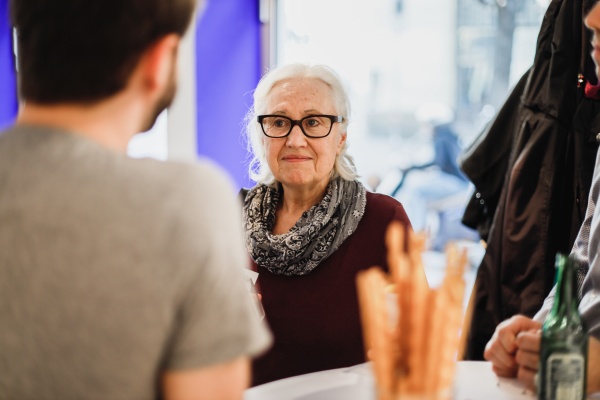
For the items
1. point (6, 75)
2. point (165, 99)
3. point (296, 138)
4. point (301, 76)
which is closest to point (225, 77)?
point (6, 75)

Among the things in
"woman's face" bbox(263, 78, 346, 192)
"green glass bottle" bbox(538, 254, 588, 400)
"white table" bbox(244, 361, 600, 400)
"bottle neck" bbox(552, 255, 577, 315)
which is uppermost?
"woman's face" bbox(263, 78, 346, 192)

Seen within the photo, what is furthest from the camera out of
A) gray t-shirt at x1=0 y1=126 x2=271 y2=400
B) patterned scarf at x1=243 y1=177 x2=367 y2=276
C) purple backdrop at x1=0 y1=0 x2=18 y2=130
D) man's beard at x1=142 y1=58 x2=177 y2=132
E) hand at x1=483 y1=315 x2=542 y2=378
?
purple backdrop at x1=0 y1=0 x2=18 y2=130

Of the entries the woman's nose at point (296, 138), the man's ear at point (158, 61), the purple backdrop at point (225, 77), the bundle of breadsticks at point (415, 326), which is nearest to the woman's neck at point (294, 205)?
the woman's nose at point (296, 138)

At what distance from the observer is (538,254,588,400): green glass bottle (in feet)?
3.84

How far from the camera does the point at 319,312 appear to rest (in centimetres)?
212

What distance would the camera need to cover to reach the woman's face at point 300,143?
7.56 feet

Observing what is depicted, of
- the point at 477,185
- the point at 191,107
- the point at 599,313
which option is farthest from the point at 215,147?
the point at 599,313

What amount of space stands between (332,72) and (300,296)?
0.82 m

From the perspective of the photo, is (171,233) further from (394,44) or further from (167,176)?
(394,44)

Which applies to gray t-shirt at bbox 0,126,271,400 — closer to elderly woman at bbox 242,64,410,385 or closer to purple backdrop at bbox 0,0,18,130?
elderly woman at bbox 242,64,410,385

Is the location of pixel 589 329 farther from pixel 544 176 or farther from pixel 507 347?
pixel 544 176

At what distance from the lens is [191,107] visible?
4.55 m

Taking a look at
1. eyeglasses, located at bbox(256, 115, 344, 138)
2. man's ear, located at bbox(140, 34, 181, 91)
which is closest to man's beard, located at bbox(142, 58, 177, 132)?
man's ear, located at bbox(140, 34, 181, 91)

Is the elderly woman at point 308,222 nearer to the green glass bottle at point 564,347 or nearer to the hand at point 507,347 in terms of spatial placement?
the hand at point 507,347
